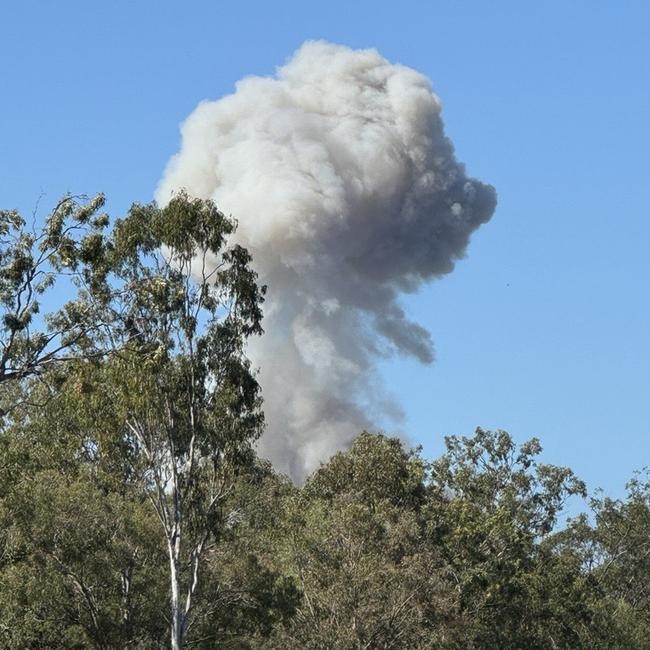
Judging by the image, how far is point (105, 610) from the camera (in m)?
38.1

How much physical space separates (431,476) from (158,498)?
68.3 feet

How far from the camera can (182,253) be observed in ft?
140

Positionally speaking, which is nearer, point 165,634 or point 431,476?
point 165,634

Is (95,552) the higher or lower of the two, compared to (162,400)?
lower

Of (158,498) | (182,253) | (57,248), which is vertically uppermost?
(182,253)

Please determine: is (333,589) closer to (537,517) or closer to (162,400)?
(162,400)

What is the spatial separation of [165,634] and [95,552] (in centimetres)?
427

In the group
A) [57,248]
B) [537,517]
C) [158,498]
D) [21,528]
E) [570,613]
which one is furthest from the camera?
[537,517]

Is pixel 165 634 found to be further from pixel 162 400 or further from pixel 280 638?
pixel 162 400

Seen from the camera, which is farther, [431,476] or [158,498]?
[431,476]

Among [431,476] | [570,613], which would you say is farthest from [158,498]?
[570,613]

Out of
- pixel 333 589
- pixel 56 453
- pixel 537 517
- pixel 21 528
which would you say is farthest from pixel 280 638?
pixel 537 517

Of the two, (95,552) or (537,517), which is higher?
(537,517)

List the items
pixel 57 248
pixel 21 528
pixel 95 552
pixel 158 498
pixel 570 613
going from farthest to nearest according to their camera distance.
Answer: pixel 570 613
pixel 158 498
pixel 95 552
pixel 21 528
pixel 57 248
